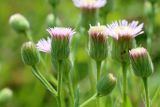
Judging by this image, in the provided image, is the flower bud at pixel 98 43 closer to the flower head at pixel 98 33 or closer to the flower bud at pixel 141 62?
the flower head at pixel 98 33

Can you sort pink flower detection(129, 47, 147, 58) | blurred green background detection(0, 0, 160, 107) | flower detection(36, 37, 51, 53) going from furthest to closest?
blurred green background detection(0, 0, 160, 107) → flower detection(36, 37, 51, 53) → pink flower detection(129, 47, 147, 58)

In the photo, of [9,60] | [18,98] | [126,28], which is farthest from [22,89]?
[126,28]

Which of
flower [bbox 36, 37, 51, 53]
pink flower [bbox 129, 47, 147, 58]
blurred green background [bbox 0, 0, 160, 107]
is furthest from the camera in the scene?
blurred green background [bbox 0, 0, 160, 107]

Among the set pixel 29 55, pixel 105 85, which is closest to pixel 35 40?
pixel 29 55

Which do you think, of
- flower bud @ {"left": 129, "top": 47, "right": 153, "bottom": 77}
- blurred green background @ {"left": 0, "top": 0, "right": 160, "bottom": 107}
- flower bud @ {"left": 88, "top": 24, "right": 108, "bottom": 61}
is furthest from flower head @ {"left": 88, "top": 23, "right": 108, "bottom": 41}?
blurred green background @ {"left": 0, "top": 0, "right": 160, "bottom": 107}

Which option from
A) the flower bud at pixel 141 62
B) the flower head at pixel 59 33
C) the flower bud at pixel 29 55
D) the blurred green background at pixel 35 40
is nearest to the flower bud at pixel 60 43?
the flower head at pixel 59 33

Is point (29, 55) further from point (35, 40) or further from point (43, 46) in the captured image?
point (35, 40)

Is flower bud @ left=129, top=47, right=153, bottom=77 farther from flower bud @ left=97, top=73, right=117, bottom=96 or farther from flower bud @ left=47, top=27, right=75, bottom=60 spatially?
flower bud @ left=47, top=27, right=75, bottom=60
